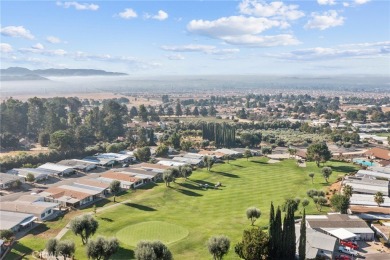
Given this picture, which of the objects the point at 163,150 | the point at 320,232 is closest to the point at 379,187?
the point at 320,232

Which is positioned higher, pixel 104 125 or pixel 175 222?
pixel 104 125

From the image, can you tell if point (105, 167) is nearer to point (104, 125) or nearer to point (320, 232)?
point (104, 125)

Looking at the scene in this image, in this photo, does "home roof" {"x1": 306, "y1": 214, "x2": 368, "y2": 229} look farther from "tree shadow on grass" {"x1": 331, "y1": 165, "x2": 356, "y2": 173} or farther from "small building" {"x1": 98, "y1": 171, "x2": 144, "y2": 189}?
"small building" {"x1": 98, "y1": 171, "x2": 144, "y2": 189}

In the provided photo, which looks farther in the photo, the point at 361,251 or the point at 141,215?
the point at 141,215

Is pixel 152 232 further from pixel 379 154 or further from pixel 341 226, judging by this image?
pixel 379 154

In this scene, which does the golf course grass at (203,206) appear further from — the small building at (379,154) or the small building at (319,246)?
the small building at (379,154)

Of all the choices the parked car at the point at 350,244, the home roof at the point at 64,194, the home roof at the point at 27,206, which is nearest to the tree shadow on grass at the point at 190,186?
the home roof at the point at 64,194
